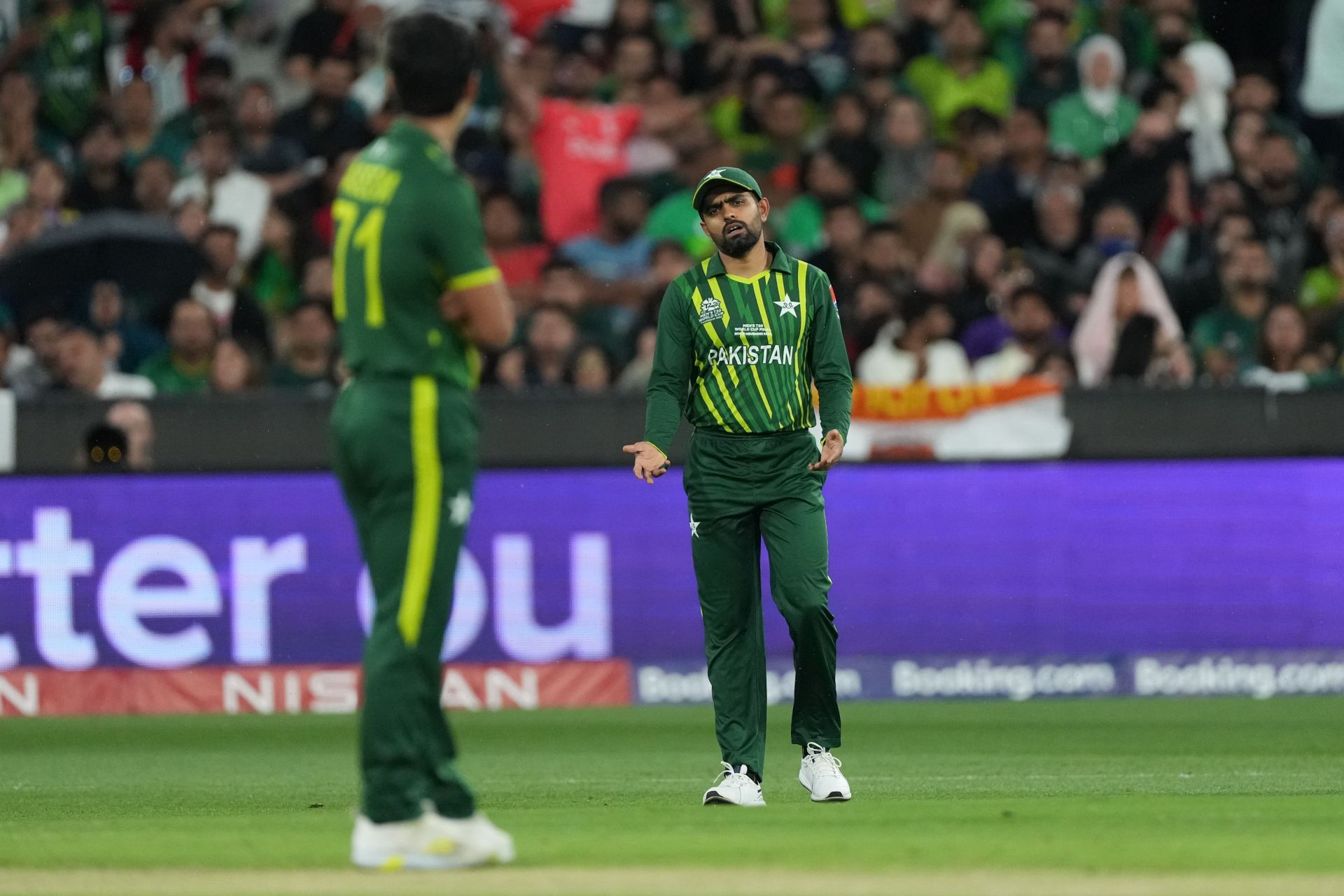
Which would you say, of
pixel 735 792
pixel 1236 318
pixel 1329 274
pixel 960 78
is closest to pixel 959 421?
pixel 1236 318

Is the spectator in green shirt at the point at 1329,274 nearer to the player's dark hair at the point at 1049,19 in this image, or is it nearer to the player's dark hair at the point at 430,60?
the player's dark hair at the point at 1049,19

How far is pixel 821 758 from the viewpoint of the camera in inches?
348

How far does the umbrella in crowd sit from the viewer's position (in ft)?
56.5

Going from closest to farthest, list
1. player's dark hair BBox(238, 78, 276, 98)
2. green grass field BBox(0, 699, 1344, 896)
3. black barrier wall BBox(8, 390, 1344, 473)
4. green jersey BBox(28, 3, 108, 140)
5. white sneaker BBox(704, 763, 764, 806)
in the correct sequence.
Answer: green grass field BBox(0, 699, 1344, 896)
white sneaker BBox(704, 763, 764, 806)
black barrier wall BBox(8, 390, 1344, 473)
player's dark hair BBox(238, 78, 276, 98)
green jersey BBox(28, 3, 108, 140)

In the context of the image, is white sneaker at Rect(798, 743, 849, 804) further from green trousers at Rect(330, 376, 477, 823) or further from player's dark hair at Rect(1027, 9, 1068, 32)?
player's dark hair at Rect(1027, 9, 1068, 32)

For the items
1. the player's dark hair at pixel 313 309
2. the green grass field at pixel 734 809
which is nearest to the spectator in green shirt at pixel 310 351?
the player's dark hair at pixel 313 309

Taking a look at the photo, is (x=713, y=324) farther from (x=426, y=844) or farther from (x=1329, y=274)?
(x=1329, y=274)

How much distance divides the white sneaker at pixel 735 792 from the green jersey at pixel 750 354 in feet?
4.21

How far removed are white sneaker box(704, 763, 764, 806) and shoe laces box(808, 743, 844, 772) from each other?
0.29 metres

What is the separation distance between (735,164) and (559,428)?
12.2 ft

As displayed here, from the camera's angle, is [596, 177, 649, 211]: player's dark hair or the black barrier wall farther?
[596, 177, 649, 211]: player's dark hair

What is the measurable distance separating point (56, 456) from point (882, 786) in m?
7.46

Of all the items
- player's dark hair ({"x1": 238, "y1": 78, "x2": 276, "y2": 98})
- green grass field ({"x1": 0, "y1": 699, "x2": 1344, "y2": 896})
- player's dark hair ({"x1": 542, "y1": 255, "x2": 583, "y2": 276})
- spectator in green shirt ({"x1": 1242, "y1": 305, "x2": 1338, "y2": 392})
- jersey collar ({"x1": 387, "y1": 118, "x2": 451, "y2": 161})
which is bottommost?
green grass field ({"x1": 0, "y1": 699, "x2": 1344, "y2": 896})

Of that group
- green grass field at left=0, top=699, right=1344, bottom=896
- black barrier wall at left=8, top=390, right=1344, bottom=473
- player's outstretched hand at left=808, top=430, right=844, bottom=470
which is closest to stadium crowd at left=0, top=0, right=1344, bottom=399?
black barrier wall at left=8, top=390, right=1344, bottom=473
